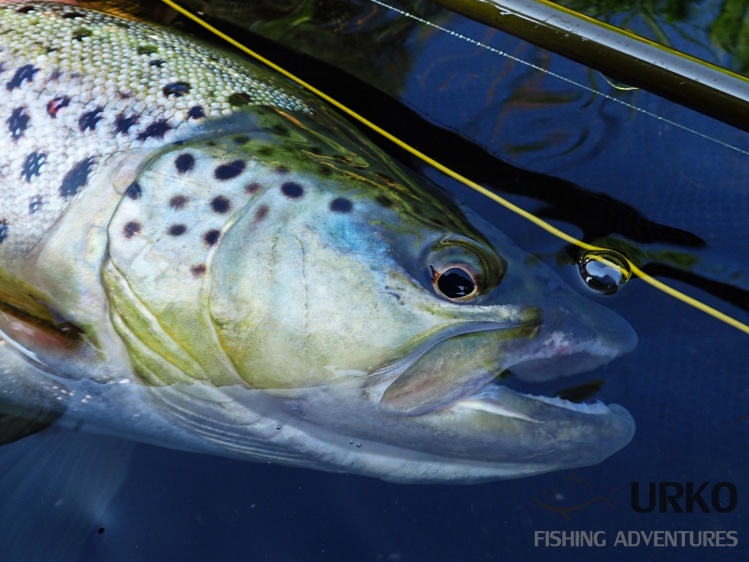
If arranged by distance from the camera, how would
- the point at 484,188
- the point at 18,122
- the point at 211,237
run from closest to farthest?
the point at 211,237
the point at 18,122
the point at 484,188

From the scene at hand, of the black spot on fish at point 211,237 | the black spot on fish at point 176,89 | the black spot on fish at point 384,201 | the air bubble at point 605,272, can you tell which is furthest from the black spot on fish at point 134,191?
the air bubble at point 605,272

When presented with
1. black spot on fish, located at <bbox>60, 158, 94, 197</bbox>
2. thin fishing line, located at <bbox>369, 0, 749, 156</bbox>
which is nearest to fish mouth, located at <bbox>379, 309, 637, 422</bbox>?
thin fishing line, located at <bbox>369, 0, 749, 156</bbox>

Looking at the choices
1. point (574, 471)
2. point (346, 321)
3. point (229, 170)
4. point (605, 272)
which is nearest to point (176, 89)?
point (229, 170)

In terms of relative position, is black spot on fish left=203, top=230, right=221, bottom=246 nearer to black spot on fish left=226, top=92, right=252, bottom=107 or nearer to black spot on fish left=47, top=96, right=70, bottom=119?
black spot on fish left=226, top=92, right=252, bottom=107

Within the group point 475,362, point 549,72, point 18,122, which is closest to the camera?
point 475,362

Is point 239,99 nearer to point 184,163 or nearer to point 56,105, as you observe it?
point 184,163

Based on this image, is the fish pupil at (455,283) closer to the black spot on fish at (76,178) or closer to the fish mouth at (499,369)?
the fish mouth at (499,369)

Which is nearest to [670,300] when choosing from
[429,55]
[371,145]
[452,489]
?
[452,489]
